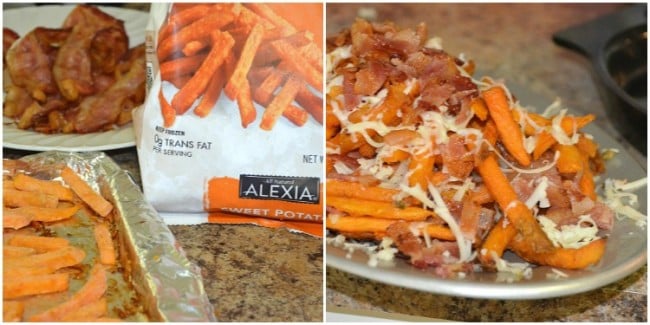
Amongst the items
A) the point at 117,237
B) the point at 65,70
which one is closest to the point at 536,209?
the point at 117,237

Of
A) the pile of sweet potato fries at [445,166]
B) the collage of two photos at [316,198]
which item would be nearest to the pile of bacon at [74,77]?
the collage of two photos at [316,198]

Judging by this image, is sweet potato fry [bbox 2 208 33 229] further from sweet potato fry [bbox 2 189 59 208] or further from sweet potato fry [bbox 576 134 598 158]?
sweet potato fry [bbox 576 134 598 158]

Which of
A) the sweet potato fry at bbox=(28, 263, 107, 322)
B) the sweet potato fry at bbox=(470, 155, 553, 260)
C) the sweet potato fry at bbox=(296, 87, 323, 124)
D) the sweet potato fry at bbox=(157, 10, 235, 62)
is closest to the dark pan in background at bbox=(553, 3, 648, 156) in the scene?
the sweet potato fry at bbox=(470, 155, 553, 260)

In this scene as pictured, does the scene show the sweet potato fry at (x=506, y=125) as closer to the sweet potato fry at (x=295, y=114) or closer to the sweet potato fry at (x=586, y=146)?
the sweet potato fry at (x=586, y=146)

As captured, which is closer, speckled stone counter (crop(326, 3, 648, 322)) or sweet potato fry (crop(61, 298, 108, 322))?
sweet potato fry (crop(61, 298, 108, 322))

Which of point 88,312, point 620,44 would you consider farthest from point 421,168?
point 620,44

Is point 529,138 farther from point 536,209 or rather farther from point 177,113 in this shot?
point 177,113
